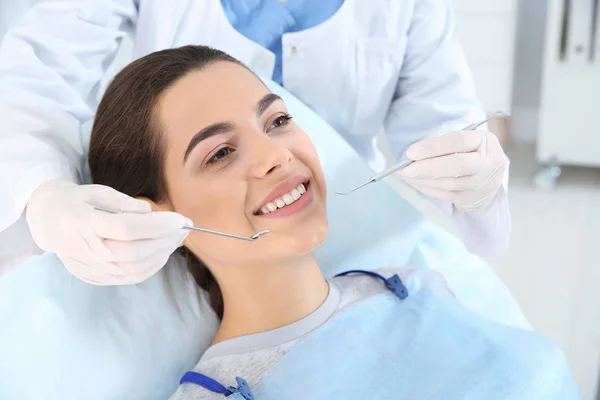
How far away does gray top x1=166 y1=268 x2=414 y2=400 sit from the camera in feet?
3.57

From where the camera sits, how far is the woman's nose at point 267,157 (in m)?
1.05

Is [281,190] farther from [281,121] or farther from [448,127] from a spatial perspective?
[448,127]

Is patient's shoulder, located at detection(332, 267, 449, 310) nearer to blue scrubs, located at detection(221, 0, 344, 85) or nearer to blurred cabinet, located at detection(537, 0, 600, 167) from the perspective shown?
blue scrubs, located at detection(221, 0, 344, 85)

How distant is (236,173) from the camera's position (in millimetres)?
1065

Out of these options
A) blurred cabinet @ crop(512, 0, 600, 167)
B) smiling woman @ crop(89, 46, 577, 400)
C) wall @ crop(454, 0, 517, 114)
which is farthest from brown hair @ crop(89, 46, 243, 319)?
wall @ crop(454, 0, 517, 114)

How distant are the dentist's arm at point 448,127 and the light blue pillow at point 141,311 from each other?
142 millimetres

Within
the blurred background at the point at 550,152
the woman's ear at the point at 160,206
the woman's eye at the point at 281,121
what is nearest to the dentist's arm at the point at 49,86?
the woman's ear at the point at 160,206

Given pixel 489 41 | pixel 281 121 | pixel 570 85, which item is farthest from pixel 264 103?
pixel 489 41

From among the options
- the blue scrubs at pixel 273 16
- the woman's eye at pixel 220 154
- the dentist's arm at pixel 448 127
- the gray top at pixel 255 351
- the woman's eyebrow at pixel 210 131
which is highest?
the blue scrubs at pixel 273 16

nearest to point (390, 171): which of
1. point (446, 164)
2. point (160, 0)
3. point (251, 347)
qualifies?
point (446, 164)

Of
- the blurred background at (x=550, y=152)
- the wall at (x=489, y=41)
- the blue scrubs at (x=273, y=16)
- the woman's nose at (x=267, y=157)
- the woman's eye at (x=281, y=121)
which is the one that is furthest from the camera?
the wall at (x=489, y=41)

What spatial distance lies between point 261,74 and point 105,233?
672 mm

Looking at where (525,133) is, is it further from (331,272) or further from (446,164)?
(446,164)

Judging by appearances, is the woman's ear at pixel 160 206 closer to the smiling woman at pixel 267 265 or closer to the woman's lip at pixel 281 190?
the smiling woman at pixel 267 265
